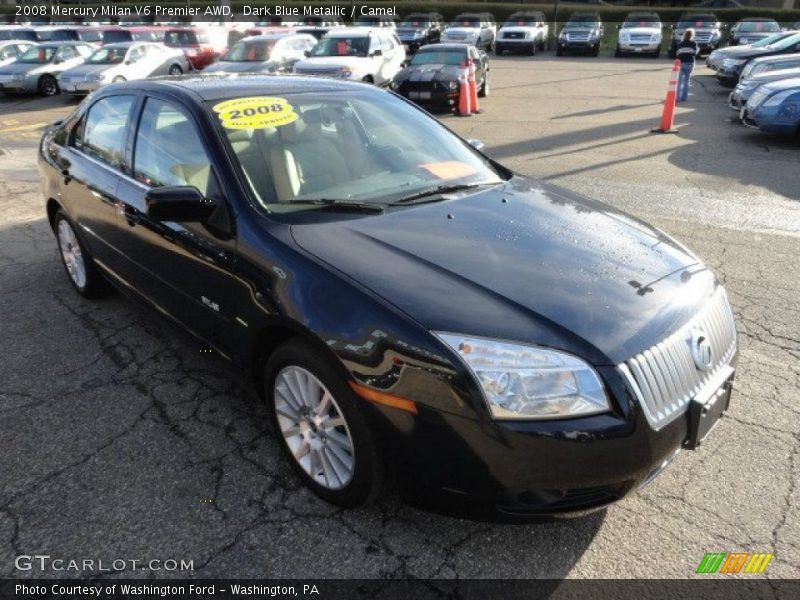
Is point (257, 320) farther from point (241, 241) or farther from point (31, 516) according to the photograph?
point (31, 516)

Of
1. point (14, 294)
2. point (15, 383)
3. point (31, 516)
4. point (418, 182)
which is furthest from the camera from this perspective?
point (14, 294)

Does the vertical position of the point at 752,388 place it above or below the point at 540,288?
below

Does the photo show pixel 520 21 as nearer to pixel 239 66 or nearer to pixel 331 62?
pixel 239 66

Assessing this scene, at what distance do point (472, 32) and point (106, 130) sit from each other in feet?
85.9

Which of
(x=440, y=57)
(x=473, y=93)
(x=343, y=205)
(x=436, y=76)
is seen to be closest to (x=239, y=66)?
(x=440, y=57)

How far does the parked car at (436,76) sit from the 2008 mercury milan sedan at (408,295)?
367 inches

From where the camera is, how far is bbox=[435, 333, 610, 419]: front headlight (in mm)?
2029

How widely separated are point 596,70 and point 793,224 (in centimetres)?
1694

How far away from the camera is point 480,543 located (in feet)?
7.88

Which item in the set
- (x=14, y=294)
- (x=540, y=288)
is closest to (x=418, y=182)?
(x=540, y=288)

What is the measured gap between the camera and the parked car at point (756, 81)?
10336mm

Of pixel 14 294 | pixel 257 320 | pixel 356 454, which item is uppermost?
pixel 257 320

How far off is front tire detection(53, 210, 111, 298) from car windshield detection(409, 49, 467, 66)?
34.7ft
